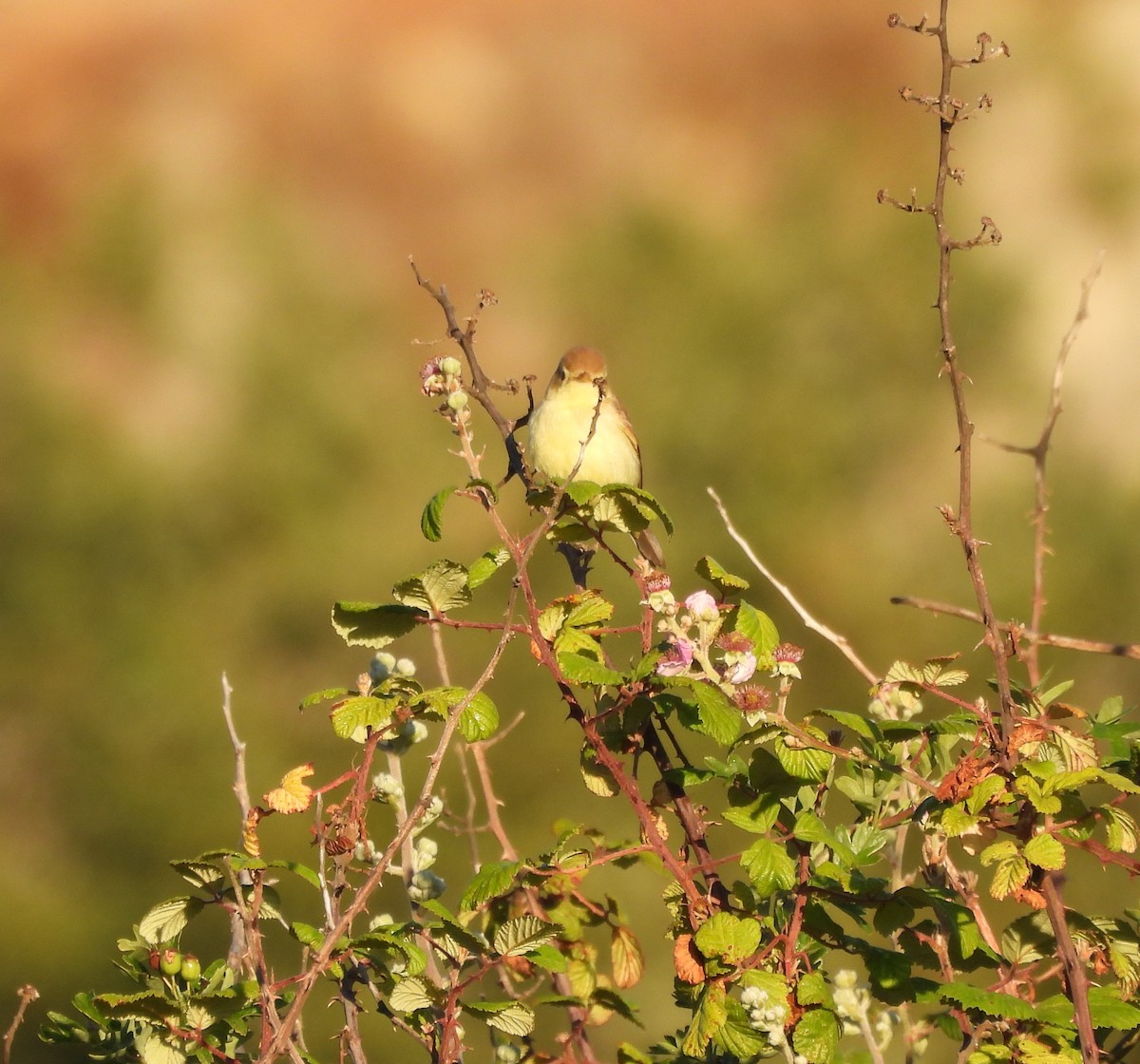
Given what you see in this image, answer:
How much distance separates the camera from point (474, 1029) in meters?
5.81

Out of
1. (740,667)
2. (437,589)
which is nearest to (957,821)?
(740,667)

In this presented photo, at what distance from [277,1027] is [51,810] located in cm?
666

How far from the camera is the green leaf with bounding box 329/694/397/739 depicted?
1609 millimetres

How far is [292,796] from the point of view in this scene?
5.46ft

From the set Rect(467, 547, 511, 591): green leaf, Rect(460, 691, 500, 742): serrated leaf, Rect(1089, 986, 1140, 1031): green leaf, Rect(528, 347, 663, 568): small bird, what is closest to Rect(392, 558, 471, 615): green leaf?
Rect(467, 547, 511, 591): green leaf

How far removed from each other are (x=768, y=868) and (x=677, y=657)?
0.27 metres

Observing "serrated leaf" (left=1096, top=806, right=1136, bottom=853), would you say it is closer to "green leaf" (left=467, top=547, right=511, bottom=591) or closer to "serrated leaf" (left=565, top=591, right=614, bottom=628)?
"serrated leaf" (left=565, top=591, right=614, bottom=628)

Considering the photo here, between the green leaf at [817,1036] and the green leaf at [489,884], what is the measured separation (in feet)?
1.18

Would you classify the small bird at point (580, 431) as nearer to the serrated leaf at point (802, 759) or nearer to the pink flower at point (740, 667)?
the pink flower at point (740, 667)

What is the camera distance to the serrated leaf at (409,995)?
163 cm

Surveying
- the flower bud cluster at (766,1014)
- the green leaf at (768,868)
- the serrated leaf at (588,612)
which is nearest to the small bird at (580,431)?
the serrated leaf at (588,612)

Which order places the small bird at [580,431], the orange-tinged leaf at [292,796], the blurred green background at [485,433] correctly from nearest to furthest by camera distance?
the orange-tinged leaf at [292,796] → the small bird at [580,431] → the blurred green background at [485,433]

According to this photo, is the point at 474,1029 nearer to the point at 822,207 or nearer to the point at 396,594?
the point at 396,594

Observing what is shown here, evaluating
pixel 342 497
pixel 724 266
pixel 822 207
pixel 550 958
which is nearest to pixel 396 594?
pixel 550 958
